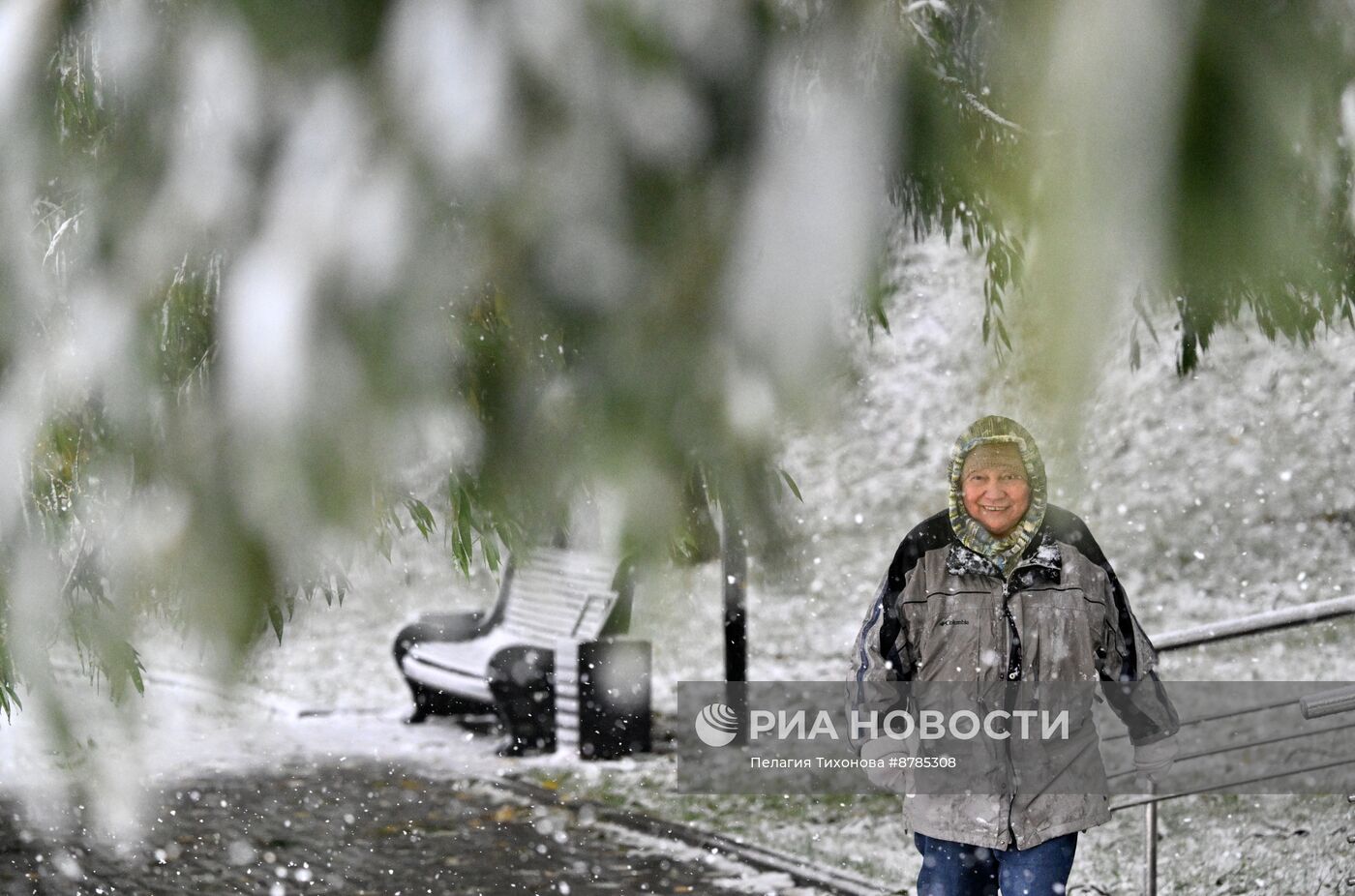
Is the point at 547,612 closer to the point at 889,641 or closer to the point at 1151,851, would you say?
the point at 1151,851

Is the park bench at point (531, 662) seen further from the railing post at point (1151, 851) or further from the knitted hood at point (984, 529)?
the knitted hood at point (984, 529)

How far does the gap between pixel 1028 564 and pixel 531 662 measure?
361cm

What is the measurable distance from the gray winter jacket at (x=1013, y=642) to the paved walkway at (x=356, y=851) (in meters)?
2.05

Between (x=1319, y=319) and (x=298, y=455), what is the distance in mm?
488

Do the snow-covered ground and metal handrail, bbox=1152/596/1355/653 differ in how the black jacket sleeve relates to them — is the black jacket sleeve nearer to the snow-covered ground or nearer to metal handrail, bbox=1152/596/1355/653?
the snow-covered ground

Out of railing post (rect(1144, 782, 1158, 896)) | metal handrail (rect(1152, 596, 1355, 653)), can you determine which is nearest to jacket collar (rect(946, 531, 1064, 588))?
metal handrail (rect(1152, 596, 1355, 653))

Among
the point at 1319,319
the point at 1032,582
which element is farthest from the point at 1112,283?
the point at 1032,582

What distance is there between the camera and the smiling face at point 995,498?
219 cm

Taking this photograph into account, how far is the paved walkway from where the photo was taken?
Result: 429 centimetres

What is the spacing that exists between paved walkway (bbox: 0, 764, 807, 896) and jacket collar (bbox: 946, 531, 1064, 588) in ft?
7.26

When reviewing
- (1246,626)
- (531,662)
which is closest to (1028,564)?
(1246,626)

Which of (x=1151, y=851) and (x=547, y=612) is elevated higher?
(x=547, y=612)

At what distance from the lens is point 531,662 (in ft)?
18.3

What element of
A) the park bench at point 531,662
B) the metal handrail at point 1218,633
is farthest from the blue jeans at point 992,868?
the park bench at point 531,662
